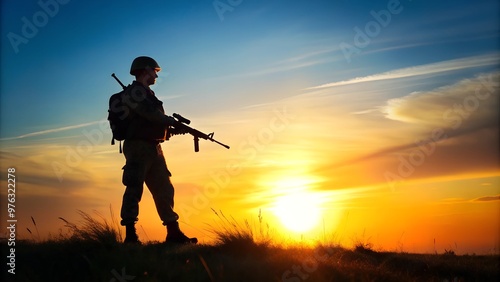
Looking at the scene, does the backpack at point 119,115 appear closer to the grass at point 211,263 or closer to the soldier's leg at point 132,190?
the soldier's leg at point 132,190

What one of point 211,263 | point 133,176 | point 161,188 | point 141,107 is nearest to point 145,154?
point 133,176

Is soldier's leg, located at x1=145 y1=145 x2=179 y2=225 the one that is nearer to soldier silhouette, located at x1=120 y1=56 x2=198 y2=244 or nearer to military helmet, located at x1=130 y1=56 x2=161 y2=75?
soldier silhouette, located at x1=120 y1=56 x2=198 y2=244

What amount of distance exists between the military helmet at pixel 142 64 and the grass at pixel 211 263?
3.02 meters

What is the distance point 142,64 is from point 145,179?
2.29m

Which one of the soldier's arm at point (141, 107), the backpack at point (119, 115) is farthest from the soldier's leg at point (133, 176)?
the soldier's arm at point (141, 107)

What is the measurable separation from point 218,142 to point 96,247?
3.91 metres

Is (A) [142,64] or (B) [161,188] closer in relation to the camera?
(A) [142,64]

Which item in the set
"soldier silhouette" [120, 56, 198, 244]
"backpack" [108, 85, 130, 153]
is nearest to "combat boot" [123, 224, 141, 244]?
"soldier silhouette" [120, 56, 198, 244]

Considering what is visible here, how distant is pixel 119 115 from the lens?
9.05 metres

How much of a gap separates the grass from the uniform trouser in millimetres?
1005

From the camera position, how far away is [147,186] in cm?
953

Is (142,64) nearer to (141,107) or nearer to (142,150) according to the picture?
(141,107)

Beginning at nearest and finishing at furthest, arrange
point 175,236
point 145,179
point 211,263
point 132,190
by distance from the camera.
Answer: point 211,263 → point 132,190 → point 175,236 → point 145,179

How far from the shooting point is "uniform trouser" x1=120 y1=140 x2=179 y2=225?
8961 millimetres
